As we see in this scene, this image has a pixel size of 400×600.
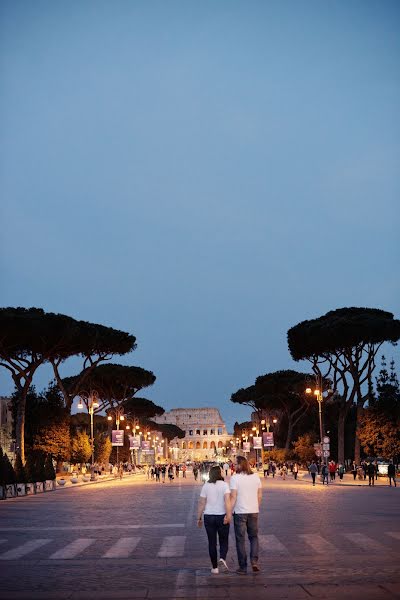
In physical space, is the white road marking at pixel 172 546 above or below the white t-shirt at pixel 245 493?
below

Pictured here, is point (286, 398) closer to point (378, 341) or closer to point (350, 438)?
point (350, 438)

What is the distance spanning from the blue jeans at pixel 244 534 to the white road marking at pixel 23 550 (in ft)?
15.7

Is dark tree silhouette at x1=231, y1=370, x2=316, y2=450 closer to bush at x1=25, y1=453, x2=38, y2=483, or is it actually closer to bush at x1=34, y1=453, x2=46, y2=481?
bush at x1=34, y1=453, x2=46, y2=481

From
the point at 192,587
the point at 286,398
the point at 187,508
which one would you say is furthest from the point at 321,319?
the point at 192,587

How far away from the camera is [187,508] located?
29.0 meters

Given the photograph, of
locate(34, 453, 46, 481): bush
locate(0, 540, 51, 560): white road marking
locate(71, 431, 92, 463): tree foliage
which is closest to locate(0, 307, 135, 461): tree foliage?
locate(34, 453, 46, 481): bush

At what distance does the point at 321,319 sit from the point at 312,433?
23.7 metres

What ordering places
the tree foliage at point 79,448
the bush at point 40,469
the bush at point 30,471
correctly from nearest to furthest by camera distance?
the bush at point 30,471
the bush at point 40,469
the tree foliage at point 79,448

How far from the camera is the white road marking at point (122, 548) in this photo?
14.0 m

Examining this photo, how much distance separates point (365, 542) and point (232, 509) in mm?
4884

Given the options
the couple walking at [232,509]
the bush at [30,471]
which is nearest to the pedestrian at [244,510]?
the couple walking at [232,509]

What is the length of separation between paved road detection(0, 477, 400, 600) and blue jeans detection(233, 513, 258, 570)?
330 mm

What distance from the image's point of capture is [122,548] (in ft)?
49.8

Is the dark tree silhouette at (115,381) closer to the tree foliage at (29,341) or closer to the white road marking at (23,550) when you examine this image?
the tree foliage at (29,341)
